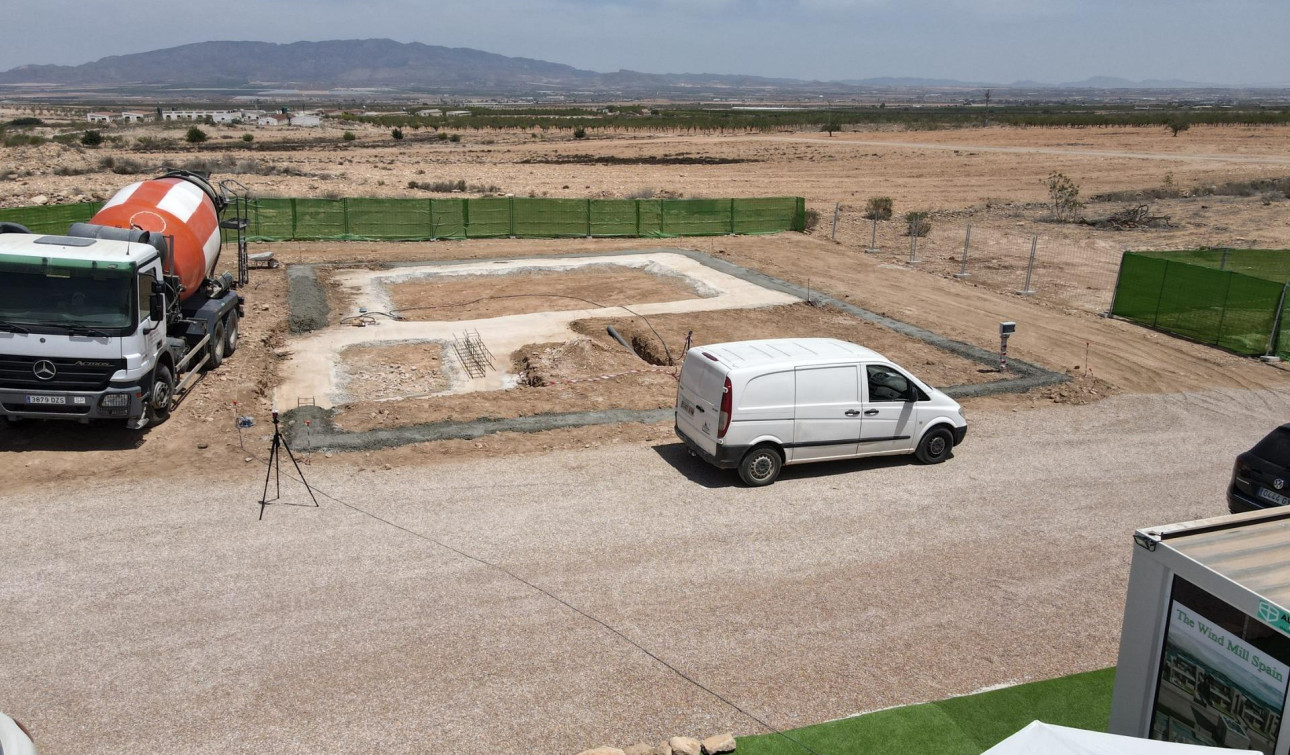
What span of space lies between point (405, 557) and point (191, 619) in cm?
234

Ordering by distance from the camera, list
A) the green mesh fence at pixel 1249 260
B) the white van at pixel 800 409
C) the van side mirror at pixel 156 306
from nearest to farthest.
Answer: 1. the white van at pixel 800 409
2. the van side mirror at pixel 156 306
3. the green mesh fence at pixel 1249 260

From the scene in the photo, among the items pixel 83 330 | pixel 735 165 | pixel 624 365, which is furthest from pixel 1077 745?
pixel 735 165

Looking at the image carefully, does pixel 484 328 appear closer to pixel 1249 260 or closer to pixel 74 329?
pixel 74 329

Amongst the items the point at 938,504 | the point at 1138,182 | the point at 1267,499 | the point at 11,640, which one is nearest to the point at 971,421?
the point at 938,504

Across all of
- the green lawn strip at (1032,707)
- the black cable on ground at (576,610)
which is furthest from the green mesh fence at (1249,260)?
the black cable on ground at (576,610)

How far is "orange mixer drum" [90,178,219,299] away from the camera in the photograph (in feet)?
57.4

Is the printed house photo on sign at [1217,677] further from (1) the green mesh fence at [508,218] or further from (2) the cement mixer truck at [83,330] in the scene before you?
(1) the green mesh fence at [508,218]

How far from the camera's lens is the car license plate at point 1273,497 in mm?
10414

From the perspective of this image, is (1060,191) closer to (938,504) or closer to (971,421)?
(971,421)

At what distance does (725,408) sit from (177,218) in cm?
1192

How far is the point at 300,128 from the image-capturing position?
11531 cm

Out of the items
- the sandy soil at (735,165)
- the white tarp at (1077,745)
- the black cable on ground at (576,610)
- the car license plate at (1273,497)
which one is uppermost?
the sandy soil at (735,165)

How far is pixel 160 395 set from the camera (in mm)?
14914

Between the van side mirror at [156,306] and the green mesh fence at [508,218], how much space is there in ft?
60.3
